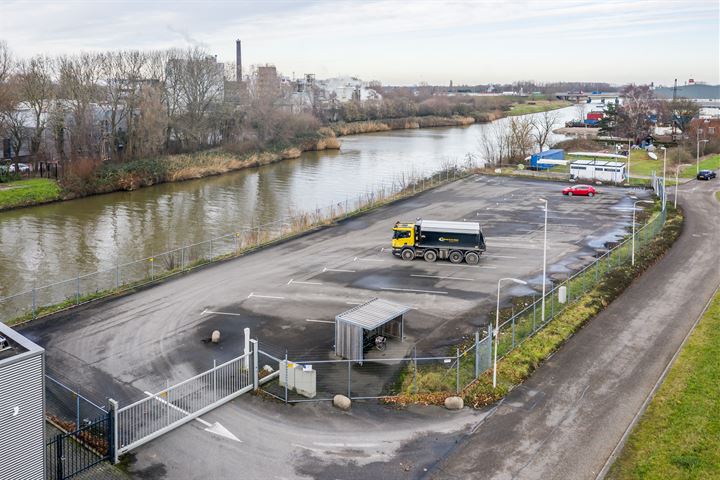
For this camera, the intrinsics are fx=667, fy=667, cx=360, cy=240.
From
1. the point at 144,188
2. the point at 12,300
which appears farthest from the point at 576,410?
the point at 144,188

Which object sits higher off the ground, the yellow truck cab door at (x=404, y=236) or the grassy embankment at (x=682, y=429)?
the yellow truck cab door at (x=404, y=236)

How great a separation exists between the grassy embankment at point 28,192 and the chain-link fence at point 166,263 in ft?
68.5

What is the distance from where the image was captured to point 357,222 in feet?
142

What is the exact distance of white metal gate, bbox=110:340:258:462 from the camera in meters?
16.6

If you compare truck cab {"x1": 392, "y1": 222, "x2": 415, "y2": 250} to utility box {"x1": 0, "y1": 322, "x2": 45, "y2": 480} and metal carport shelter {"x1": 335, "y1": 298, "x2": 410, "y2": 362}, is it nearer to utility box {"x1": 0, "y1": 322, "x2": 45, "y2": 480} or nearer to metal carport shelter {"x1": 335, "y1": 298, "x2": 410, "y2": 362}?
metal carport shelter {"x1": 335, "y1": 298, "x2": 410, "y2": 362}

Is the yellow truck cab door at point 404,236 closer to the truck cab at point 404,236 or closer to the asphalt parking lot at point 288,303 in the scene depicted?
the truck cab at point 404,236

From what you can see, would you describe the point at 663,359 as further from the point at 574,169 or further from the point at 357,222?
the point at 574,169

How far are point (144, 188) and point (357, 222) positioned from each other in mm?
27814

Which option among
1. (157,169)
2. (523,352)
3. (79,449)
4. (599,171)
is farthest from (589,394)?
(157,169)

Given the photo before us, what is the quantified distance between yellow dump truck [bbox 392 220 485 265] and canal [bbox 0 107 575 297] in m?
14.5

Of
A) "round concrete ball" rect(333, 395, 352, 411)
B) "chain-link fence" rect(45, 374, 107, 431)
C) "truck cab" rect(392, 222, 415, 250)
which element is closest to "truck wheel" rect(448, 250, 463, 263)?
"truck cab" rect(392, 222, 415, 250)

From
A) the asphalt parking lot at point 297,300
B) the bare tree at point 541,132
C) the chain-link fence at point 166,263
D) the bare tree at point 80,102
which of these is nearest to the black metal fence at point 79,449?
the asphalt parking lot at point 297,300

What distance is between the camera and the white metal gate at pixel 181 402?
1659 centimetres

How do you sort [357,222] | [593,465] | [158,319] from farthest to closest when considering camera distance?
1. [357,222]
2. [158,319]
3. [593,465]
